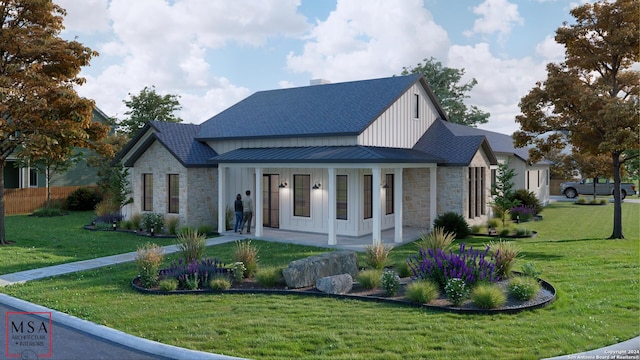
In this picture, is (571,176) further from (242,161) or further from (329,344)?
(329,344)

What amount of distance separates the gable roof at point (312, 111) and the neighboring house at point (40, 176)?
14.6m

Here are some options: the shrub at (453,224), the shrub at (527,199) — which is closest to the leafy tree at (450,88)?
the shrub at (527,199)

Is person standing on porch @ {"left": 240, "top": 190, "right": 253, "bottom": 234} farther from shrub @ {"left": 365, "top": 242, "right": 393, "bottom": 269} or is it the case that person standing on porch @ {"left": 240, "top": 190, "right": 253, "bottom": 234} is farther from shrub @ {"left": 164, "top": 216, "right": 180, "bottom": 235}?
shrub @ {"left": 365, "top": 242, "right": 393, "bottom": 269}

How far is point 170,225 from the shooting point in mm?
19828

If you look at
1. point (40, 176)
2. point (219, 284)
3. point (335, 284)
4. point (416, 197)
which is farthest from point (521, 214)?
point (40, 176)

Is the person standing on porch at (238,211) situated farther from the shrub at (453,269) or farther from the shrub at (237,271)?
the shrub at (453,269)

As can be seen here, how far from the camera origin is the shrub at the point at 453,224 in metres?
18.7

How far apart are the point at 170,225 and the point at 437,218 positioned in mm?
10645

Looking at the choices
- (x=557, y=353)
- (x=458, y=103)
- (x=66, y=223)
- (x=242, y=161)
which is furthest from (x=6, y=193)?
(x=458, y=103)

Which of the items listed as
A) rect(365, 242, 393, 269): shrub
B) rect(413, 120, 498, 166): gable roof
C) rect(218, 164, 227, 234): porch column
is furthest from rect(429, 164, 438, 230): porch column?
rect(218, 164, 227, 234): porch column

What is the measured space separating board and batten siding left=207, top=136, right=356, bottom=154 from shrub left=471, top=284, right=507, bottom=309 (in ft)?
33.4

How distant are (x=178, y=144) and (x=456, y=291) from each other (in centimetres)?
1568

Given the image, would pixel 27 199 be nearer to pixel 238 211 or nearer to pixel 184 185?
pixel 184 185

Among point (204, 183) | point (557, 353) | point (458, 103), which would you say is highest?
point (458, 103)
